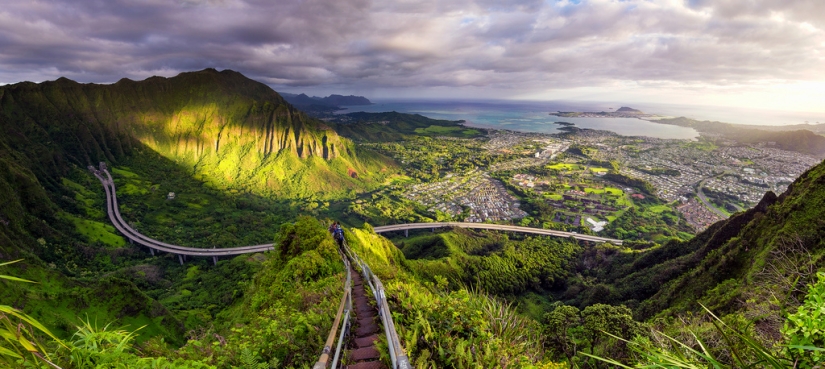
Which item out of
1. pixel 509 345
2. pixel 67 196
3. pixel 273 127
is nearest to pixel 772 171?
pixel 509 345

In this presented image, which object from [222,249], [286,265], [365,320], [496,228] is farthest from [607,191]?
[365,320]

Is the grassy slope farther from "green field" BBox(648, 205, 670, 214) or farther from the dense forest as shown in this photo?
"green field" BBox(648, 205, 670, 214)

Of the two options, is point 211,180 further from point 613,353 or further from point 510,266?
point 613,353

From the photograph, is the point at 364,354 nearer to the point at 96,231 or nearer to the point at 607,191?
the point at 96,231

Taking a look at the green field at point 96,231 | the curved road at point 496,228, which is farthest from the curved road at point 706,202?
the green field at point 96,231

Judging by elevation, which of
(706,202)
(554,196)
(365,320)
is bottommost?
(554,196)

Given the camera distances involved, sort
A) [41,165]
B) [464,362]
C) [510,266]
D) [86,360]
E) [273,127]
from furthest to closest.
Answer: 1. [273,127]
2. [41,165]
3. [510,266]
4. [464,362]
5. [86,360]
